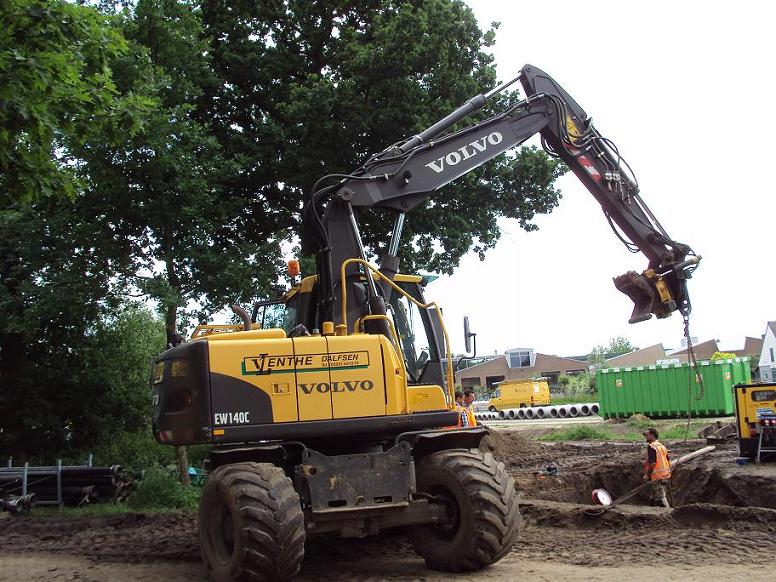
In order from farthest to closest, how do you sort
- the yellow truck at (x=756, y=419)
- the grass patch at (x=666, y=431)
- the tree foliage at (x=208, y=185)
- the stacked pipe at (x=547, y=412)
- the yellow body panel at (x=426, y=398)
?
the stacked pipe at (x=547, y=412) → the grass patch at (x=666, y=431) → the yellow truck at (x=756, y=419) → the tree foliage at (x=208, y=185) → the yellow body panel at (x=426, y=398)

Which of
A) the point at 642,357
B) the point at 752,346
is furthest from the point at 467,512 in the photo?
the point at 642,357

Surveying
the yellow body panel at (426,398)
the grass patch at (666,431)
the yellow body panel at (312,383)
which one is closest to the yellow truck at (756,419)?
the grass patch at (666,431)

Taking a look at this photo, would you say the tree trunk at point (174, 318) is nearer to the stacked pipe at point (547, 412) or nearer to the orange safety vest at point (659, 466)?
the orange safety vest at point (659, 466)

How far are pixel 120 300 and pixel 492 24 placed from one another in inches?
409

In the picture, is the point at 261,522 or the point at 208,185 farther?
the point at 208,185

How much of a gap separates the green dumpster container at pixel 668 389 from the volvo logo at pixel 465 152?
2209 cm

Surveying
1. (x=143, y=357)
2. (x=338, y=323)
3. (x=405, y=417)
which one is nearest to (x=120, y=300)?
(x=143, y=357)

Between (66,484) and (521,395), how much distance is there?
37.3 metres

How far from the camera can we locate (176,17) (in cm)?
1483

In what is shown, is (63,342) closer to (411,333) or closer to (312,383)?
(411,333)

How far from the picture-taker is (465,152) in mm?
10898

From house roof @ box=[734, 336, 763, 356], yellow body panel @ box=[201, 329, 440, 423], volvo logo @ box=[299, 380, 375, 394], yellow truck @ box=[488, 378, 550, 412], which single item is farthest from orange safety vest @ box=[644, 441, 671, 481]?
house roof @ box=[734, 336, 763, 356]

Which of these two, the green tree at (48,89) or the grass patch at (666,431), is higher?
the green tree at (48,89)

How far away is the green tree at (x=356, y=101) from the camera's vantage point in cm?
1695
